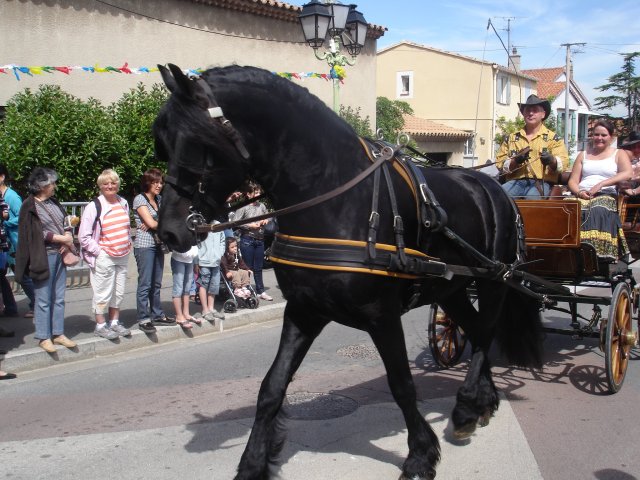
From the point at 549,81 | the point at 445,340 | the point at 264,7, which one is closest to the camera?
the point at 445,340

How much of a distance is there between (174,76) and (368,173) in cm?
116

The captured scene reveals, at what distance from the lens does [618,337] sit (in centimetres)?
585

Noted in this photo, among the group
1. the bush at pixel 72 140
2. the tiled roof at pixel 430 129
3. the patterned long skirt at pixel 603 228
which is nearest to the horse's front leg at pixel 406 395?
the patterned long skirt at pixel 603 228

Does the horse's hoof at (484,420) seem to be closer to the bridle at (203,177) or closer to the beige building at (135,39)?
the bridle at (203,177)

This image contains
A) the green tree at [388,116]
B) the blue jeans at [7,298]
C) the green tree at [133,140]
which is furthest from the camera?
the green tree at [388,116]

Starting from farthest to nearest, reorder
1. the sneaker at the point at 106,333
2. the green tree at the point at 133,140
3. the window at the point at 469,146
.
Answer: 1. the window at the point at 469,146
2. the green tree at the point at 133,140
3. the sneaker at the point at 106,333

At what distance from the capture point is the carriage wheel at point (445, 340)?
635 cm

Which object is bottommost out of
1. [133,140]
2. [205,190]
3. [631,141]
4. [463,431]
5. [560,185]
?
[463,431]

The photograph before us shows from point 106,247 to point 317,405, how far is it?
11.4ft

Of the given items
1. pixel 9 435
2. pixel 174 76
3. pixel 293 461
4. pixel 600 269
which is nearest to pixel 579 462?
pixel 293 461

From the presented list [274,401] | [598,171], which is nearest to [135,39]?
[598,171]

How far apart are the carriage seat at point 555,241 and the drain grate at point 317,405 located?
199 centimetres

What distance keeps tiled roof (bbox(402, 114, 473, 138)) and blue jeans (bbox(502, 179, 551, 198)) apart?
24.9m

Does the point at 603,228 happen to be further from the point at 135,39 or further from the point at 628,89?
the point at 628,89
